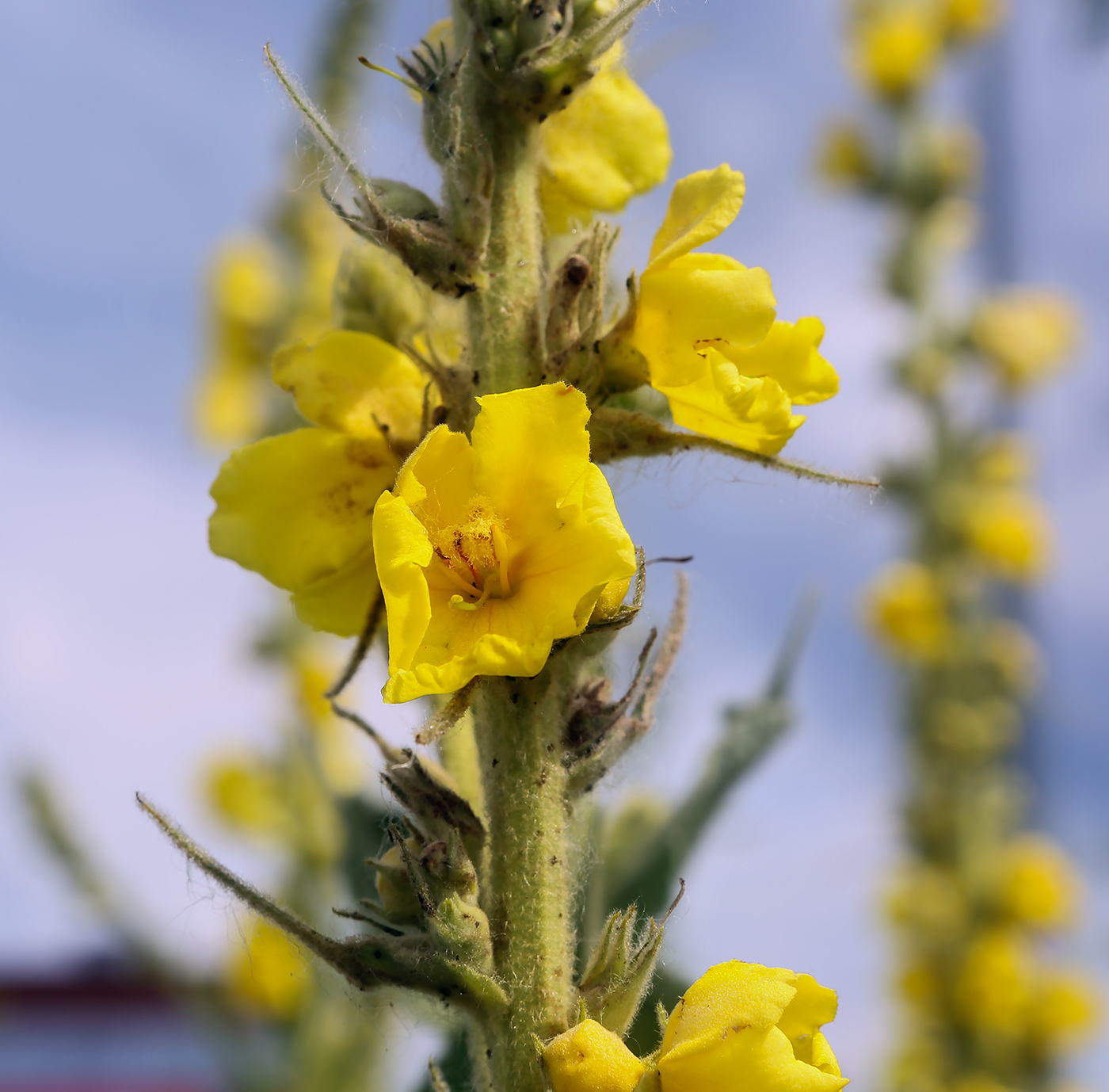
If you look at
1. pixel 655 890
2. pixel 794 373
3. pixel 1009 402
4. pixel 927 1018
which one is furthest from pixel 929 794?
pixel 794 373

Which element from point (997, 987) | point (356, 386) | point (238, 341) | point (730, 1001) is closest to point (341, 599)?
point (356, 386)

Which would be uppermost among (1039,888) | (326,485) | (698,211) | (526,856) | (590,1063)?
(1039,888)

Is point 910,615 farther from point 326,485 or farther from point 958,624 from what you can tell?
point 326,485

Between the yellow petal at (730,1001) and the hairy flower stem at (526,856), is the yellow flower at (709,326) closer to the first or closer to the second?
the hairy flower stem at (526,856)

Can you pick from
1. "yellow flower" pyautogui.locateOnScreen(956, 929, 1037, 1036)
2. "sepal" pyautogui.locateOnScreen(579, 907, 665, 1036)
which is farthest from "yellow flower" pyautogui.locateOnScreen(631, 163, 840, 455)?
"yellow flower" pyautogui.locateOnScreen(956, 929, 1037, 1036)

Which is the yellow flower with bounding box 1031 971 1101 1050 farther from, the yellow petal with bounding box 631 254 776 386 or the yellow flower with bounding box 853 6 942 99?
the yellow petal with bounding box 631 254 776 386

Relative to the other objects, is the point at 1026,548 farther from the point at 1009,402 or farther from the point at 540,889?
the point at 540,889
